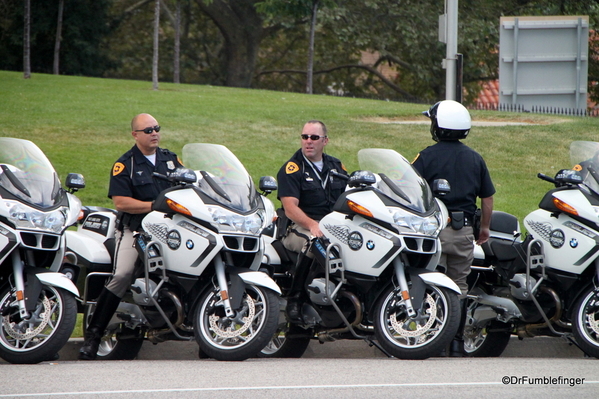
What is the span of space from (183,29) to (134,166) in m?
34.5

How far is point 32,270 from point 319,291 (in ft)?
6.57

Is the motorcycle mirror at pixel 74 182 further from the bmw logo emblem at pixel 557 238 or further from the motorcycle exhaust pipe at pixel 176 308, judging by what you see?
the bmw logo emblem at pixel 557 238

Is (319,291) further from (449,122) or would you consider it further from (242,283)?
(449,122)

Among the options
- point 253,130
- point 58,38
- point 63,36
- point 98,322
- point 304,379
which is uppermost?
point 63,36

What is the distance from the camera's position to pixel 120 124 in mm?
18359

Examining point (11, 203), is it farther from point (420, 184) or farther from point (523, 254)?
point (523, 254)

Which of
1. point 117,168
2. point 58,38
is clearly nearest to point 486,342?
point 117,168

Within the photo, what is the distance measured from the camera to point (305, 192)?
724 centimetres

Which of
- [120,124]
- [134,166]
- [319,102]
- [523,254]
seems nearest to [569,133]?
[319,102]

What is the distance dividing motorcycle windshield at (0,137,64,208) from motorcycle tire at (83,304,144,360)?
1.02 m

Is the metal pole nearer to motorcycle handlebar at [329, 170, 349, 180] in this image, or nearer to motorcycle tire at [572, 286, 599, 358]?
motorcycle handlebar at [329, 170, 349, 180]

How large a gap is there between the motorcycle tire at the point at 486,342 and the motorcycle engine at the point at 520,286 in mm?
453

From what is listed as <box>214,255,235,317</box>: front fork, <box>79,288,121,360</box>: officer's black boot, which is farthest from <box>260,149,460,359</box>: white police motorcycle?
<box>79,288,121,360</box>: officer's black boot

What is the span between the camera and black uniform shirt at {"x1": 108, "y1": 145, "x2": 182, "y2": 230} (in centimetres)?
694
